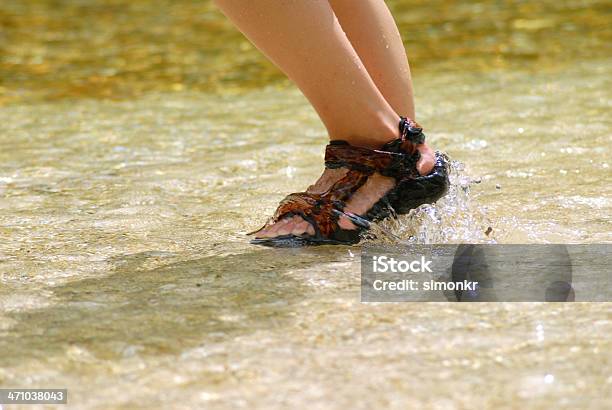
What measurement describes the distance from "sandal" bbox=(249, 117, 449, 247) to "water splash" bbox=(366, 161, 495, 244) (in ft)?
0.12

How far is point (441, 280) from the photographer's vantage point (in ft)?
5.42

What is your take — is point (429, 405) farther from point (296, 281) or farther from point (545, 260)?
point (545, 260)

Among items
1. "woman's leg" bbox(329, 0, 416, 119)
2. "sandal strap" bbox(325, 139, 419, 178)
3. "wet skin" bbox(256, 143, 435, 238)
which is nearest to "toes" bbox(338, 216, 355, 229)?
"wet skin" bbox(256, 143, 435, 238)

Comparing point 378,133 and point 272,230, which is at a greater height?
point 378,133

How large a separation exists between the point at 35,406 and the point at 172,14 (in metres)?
5.80

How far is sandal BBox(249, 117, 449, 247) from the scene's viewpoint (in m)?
1.86

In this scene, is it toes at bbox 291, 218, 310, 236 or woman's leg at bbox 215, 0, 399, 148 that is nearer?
woman's leg at bbox 215, 0, 399, 148

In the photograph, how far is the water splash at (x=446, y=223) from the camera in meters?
1.90

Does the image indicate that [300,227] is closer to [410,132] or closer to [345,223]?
[345,223]

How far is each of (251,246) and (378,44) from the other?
1.59 feet

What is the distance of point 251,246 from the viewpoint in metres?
1.90

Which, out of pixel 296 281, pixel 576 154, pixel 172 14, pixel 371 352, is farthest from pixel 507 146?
pixel 172 14

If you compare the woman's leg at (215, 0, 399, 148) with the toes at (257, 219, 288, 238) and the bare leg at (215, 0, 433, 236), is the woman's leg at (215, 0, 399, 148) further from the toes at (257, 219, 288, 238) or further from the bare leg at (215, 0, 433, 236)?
the toes at (257, 219, 288, 238)

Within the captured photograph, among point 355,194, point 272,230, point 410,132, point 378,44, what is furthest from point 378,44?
point 272,230
